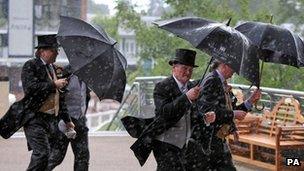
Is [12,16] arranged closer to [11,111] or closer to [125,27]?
[125,27]

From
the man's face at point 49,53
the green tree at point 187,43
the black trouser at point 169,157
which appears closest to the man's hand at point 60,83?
the man's face at point 49,53

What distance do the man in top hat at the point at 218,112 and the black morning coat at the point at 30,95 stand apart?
60.5 inches

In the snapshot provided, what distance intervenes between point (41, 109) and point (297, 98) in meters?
4.63

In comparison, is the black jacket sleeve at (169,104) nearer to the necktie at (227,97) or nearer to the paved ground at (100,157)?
the necktie at (227,97)

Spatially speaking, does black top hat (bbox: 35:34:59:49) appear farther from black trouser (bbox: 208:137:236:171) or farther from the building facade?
the building facade

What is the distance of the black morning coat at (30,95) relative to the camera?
630 centimetres

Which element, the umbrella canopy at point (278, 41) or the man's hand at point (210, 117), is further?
the umbrella canopy at point (278, 41)

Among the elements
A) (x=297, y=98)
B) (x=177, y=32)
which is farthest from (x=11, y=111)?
(x=297, y=98)

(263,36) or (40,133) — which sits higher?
(263,36)

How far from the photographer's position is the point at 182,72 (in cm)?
561

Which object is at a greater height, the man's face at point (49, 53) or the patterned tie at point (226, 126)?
the man's face at point (49, 53)

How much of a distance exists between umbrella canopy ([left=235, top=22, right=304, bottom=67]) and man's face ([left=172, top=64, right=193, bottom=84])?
957 mm

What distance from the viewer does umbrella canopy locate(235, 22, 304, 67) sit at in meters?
6.28

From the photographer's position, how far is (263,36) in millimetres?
6312
